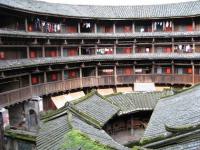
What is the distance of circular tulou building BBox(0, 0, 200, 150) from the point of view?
2364 cm

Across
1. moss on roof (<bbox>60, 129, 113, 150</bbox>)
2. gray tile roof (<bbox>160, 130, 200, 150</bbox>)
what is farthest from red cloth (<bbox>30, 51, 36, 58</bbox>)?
gray tile roof (<bbox>160, 130, 200, 150</bbox>)

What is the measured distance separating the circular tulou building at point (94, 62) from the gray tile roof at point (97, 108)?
0.09m

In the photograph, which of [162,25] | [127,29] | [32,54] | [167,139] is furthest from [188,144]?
[127,29]

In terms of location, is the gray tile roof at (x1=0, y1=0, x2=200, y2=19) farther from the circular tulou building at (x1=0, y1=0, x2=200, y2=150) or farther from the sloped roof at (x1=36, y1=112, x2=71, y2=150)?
the sloped roof at (x1=36, y1=112, x2=71, y2=150)

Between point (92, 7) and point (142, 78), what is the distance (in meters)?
13.1

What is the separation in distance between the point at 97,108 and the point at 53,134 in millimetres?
5863

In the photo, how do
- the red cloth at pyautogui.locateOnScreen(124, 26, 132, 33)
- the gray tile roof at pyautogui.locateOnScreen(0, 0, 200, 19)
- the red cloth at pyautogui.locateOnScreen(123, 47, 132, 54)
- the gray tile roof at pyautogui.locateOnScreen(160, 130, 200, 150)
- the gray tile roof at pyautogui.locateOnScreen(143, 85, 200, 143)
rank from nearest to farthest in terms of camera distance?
the gray tile roof at pyautogui.locateOnScreen(160, 130, 200, 150), the gray tile roof at pyautogui.locateOnScreen(143, 85, 200, 143), the gray tile roof at pyautogui.locateOnScreen(0, 0, 200, 19), the red cloth at pyautogui.locateOnScreen(123, 47, 132, 54), the red cloth at pyautogui.locateOnScreen(124, 26, 132, 33)

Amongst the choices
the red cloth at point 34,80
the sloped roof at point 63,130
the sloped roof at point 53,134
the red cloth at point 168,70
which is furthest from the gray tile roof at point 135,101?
the red cloth at point 168,70

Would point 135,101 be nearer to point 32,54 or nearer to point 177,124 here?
point 177,124

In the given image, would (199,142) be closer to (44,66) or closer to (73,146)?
(73,146)

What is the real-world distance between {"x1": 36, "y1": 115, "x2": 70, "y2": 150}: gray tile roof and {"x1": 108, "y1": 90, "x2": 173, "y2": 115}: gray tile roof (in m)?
6.47

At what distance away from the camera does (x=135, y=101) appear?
24.8 metres

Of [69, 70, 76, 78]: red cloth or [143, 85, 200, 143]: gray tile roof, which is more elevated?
[69, 70, 76, 78]: red cloth

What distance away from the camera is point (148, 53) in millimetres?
42719
